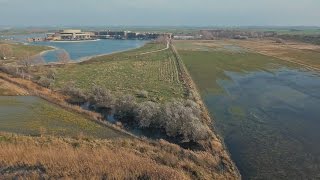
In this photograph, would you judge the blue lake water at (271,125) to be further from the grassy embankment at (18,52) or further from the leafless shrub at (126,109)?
the grassy embankment at (18,52)

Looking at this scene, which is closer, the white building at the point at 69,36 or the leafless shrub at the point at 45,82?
the leafless shrub at the point at 45,82

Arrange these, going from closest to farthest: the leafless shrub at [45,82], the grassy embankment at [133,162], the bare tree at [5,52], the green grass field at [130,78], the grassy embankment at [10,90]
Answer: the grassy embankment at [133,162] < the grassy embankment at [10,90] < the green grass field at [130,78] < the leafless shrub at [45,82] < the bare tree at [5,52]

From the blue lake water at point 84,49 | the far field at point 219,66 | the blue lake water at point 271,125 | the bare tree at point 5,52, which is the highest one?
the bare tree at point 5,52

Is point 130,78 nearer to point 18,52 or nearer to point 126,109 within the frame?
point 126,109

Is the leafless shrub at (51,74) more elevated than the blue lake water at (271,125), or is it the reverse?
the leafless shrub at (51,74)

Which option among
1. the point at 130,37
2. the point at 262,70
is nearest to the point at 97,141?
the point at 262,70

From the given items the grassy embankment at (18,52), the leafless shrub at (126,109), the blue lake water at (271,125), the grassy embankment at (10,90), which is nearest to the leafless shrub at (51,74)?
the grassy embankment at (10,90)

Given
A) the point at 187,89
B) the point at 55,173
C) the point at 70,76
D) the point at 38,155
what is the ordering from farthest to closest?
the point at 70,76 < the point at 187,89 < the point at 38,155 < the point at 55,173

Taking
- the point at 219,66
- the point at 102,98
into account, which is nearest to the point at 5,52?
the point at 219,66

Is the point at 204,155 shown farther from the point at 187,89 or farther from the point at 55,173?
the point at 187,89

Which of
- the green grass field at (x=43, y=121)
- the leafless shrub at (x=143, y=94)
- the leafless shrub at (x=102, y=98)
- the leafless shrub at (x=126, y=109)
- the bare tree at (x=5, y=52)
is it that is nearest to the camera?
the green grass field at (x=43, y=121)
